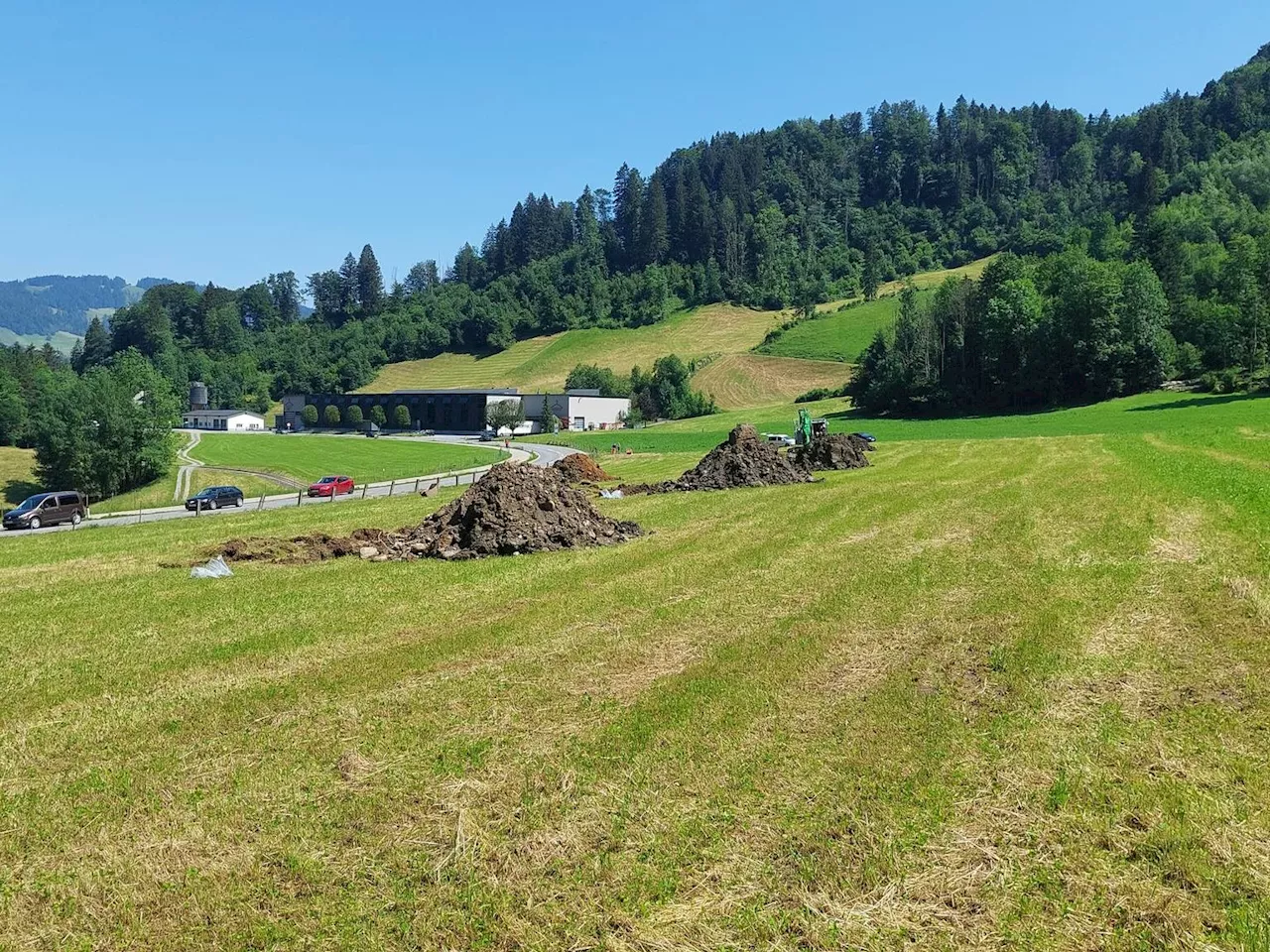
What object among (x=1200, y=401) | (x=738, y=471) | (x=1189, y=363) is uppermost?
(x=1189, y=363)

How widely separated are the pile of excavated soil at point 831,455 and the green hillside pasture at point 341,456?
29737mm

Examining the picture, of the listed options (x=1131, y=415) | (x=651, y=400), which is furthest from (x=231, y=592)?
(x=651, y=400)

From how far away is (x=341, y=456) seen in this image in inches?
3585

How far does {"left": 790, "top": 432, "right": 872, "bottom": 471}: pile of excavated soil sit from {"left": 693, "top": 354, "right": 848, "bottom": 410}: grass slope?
86560 mm

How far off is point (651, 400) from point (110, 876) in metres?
130

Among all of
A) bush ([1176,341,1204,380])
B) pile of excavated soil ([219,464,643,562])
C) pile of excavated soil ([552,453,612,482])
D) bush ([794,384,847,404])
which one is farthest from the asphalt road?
bush ([1176,341,1204,380])

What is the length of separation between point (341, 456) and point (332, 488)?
44.2 metres

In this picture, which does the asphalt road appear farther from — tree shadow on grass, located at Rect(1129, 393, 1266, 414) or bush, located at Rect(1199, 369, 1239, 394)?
bush, located at Rect(1199, 369, 1239, 394)

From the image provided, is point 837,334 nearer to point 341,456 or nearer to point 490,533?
point 341,456

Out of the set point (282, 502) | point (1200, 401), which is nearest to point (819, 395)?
point (1200, 401)

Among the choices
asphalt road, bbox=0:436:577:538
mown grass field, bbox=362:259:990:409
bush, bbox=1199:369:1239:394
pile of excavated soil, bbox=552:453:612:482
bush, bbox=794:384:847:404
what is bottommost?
asphalt road, bbox=0:436:577:538

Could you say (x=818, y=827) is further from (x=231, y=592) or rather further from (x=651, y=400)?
(x=651, y=400)

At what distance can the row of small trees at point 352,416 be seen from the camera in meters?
140

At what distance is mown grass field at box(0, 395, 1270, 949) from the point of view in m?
6.12
